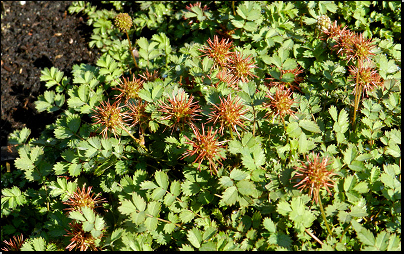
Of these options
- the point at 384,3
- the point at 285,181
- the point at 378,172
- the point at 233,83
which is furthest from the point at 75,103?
the point at 384,3

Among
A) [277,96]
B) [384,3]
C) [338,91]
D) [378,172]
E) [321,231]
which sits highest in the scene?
[384,3]

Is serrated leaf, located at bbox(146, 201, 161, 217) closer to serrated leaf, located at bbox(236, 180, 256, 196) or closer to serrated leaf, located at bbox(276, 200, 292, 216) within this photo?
serrated leaf, located at bbox(236, 180, 256, 196)

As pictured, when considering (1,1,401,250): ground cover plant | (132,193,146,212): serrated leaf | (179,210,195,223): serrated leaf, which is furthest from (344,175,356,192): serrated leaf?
(132,193,146,212): serrated leaf

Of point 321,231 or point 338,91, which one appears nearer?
point 321,231

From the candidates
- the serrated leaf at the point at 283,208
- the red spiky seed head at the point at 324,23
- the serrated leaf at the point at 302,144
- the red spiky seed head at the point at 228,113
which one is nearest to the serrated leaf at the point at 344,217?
the serrated leaf at the point at 283,208

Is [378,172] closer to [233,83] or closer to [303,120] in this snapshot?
[303,120]

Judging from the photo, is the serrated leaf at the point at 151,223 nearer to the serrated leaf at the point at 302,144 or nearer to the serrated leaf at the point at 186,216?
the serrated leaf at the point at 186,216

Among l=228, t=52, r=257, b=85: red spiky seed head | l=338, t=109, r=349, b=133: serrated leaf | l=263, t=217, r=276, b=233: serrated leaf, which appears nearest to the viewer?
l=263, t=217, r=276, b=233: serrated leaf
